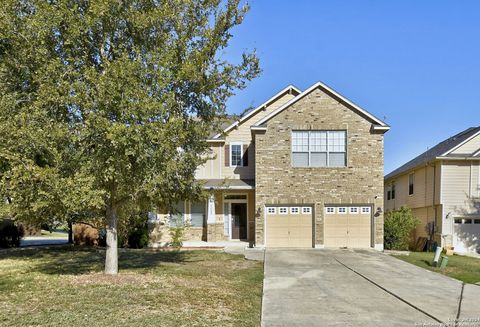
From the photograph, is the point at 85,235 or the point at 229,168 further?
the point at 229,168

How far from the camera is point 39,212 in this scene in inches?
442

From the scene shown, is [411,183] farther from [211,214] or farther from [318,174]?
[211,214]

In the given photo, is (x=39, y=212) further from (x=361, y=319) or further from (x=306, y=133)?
(x=306, y=133)

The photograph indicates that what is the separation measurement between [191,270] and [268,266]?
9.21 ft

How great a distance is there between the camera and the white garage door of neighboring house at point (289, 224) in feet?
73.4

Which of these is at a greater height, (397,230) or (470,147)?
(470,147)

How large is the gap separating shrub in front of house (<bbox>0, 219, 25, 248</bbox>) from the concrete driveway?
15.2 m

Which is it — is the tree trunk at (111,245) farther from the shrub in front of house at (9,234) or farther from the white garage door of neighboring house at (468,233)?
the white garage door of neighboring house at (468,233)

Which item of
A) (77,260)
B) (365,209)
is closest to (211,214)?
(365,209)

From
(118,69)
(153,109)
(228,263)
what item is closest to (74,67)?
(118,69)

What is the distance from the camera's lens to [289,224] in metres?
22.4

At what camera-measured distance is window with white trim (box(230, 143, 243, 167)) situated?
24.6 metres

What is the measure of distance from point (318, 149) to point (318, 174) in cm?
128

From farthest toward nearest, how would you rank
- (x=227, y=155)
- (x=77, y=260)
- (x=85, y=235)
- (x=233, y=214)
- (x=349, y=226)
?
1. (x=227, y=155)
2. (x=233, y=214)
3. (x=85, y=235)
4. (x=349, y=226)
5. (x=77, y=260)
